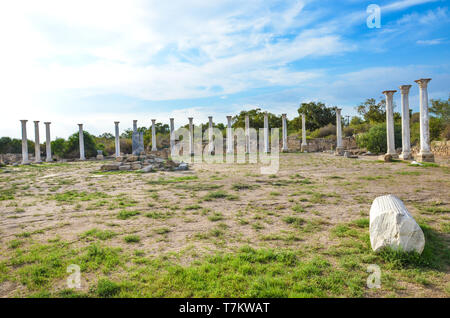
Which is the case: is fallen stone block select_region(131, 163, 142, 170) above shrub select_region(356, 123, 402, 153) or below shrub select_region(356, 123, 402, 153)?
below

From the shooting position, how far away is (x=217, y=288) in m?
3.20

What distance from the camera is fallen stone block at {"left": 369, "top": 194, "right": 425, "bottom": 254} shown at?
3.79 m

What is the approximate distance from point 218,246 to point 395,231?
2.58m

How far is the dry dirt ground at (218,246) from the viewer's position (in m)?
3.29

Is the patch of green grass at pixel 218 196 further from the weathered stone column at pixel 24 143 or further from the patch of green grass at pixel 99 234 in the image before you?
the weathered stone column at pixel 24 143

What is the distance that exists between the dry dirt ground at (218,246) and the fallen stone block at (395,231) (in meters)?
0.14

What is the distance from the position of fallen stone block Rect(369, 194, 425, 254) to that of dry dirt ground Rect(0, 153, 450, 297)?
0.14 m

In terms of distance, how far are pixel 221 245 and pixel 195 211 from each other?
248 cm

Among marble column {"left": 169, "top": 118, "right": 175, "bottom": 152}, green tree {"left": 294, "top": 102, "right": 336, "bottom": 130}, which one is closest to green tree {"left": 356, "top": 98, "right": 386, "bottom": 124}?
green tree {"left": 294, "top": 102, "right": 336, "bottom": 130}

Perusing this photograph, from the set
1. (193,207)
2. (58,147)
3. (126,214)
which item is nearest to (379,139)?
(193,207)

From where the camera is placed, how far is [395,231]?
389 cm

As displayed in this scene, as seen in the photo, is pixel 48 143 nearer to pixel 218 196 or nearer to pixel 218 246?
pixel 218 196

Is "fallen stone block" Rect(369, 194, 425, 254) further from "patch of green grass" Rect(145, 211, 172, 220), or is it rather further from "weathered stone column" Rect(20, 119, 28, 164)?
"weathered stone column" Rect(20, 119, 28, 164)
